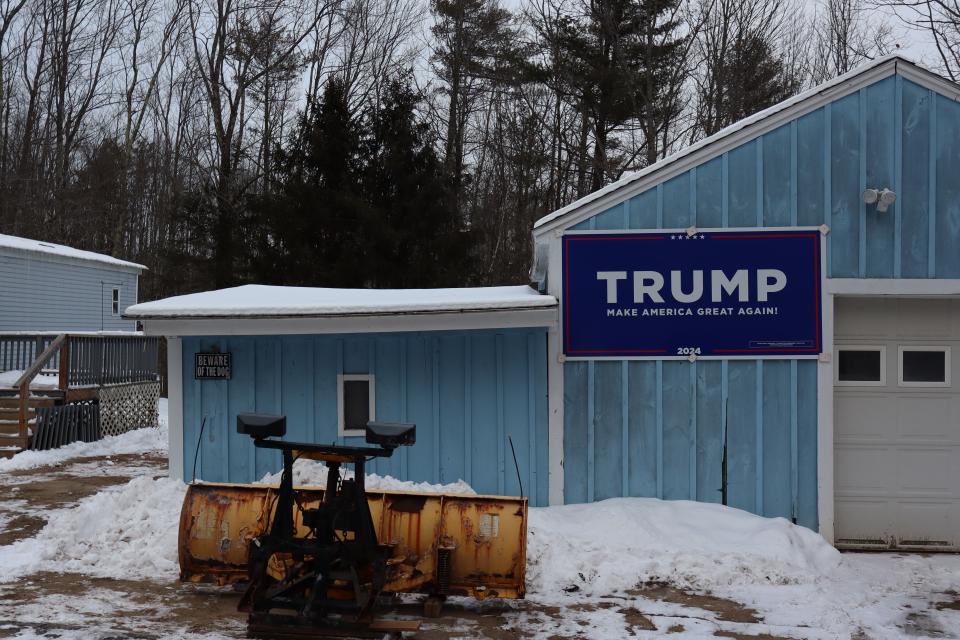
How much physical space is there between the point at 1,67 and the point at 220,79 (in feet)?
31.5

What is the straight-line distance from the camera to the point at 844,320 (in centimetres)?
898

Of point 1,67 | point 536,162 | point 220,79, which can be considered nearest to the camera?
point 536,162

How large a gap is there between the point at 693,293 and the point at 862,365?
1.97 meters

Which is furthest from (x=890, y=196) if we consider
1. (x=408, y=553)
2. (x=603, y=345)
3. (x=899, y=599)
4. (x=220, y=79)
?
(x=220, y=79)

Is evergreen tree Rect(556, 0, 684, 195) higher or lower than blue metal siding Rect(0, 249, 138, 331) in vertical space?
higher

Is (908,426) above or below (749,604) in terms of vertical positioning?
above

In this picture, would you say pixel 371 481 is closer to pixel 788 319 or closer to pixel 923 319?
pixel 788 319

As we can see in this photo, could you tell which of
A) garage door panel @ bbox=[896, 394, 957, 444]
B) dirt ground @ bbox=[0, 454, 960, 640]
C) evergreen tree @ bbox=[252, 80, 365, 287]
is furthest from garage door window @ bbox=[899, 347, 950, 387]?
evergreen tree @ bbox=[252, 80, 365, 287]

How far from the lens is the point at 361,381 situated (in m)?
9.03

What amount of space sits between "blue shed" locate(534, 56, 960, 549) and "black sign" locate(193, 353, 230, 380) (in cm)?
336

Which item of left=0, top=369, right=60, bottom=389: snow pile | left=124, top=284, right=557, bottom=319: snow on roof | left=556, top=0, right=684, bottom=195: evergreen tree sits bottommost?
left=0, top=369, right=60, bottom=389: snow pile

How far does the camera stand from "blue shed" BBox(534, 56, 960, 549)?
339 inches

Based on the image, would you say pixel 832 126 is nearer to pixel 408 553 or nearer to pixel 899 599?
pixel 899 599

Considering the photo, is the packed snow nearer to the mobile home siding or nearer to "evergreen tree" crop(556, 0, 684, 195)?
the mobile home siding
